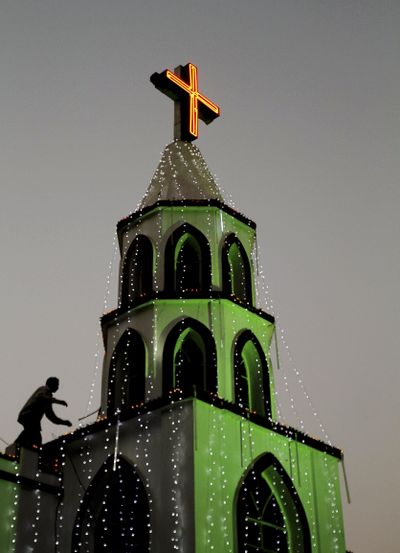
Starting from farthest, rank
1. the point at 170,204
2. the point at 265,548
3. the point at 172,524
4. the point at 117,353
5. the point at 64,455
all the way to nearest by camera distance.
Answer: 1. the point at 170,204
2. the point at 117,353
3. the point at 64,455
4. the point at 265,548
5. the point at 172,524

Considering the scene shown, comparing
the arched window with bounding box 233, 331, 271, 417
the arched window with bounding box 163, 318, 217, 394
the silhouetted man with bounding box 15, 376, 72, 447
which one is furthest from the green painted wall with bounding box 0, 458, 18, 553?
the arched window with bounding box 233, 331, 271, 417

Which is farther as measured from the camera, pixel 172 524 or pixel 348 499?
pixel 348 499

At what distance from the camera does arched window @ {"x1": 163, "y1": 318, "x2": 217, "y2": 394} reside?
59.5 ft

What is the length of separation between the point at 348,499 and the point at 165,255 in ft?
23.2

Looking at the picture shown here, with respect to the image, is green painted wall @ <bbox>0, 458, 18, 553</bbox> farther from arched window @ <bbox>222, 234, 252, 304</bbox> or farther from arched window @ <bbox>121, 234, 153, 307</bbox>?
arched window @ <bbox>222, 234, 252, 304</bbox>

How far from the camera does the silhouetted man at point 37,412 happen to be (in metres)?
18.0

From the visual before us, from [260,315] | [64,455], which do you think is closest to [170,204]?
[260,315]

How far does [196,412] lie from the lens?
53.3ft

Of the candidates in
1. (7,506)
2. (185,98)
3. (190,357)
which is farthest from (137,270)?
(7,506)

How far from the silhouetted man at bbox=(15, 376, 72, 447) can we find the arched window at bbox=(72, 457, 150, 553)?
163 cm

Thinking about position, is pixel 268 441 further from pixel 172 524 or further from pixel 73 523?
pixel 73 523

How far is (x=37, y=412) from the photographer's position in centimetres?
1819

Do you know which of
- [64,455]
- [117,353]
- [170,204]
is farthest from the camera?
[170,204]

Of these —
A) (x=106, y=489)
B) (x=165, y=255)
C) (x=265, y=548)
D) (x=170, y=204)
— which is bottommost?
(x=265, y=548)
